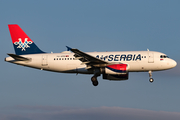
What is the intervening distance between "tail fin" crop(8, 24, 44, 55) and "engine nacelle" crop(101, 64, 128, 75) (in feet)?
39.1

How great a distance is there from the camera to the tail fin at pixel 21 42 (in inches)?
1889

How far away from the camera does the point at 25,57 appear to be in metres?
45.8

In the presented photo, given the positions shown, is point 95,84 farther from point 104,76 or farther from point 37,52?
point 37,52

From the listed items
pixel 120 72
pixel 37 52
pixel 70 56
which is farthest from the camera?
pixel 37 52

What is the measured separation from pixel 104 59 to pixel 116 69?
2911 mm

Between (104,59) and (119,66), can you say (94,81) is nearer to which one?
(104,59)

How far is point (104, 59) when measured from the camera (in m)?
44.1

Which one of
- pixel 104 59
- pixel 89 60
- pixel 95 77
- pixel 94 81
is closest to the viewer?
pixel 89 60

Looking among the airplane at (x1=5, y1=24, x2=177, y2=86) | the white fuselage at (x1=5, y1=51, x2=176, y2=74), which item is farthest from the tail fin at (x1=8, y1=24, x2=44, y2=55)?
the white fuselage at (x1=5, y1=51, x2=176, y2=74)

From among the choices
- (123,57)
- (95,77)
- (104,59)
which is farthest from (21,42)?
(123,57)

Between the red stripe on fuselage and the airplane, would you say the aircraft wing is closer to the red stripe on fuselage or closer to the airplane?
the airplane

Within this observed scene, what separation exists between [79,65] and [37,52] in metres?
7.77
